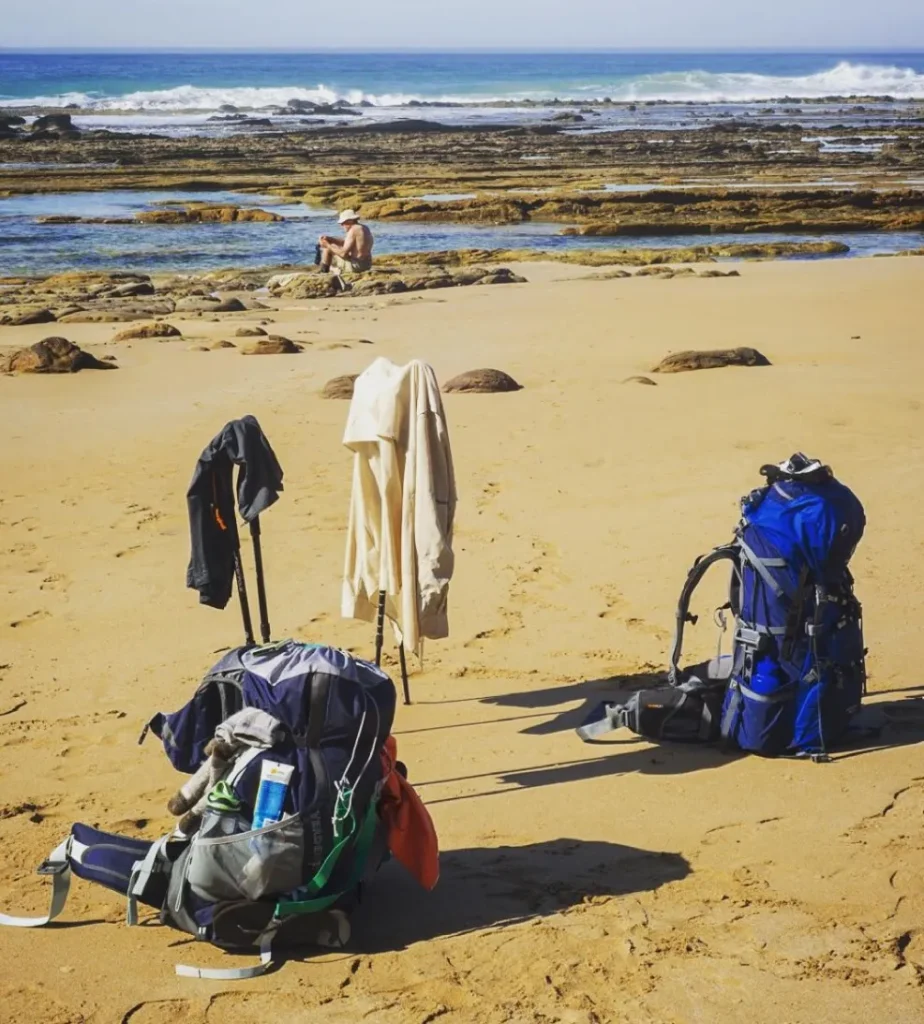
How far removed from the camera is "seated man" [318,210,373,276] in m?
21.5

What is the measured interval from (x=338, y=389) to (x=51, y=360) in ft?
11.2

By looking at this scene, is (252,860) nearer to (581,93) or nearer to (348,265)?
(348,265)

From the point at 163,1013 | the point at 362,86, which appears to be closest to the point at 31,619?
the point at 163,1013

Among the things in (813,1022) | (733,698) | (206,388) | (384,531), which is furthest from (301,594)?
(206,388)

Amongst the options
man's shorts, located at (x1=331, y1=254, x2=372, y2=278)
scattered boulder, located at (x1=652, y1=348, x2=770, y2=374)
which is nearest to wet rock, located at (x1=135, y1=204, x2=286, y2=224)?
man's shorts, located at (x1=331, y1=254, x2=372, y2=278)

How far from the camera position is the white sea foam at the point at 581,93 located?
8394 cm

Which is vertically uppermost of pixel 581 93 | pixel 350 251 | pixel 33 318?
pixel 581 93

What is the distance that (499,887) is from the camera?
16.7 ft

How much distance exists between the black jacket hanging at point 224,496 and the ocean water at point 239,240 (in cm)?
1892

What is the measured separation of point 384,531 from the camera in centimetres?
652

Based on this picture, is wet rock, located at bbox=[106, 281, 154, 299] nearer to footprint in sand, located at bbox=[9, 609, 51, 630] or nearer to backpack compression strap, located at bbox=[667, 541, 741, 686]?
footprint in sand, located at bbox=[9, 609, 51, 630]

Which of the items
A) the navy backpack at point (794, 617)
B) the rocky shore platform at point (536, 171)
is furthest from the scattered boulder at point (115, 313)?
the navy backpack at point (794, 617)

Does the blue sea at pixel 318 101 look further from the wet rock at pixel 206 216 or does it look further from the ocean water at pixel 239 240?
the wet rock at pixel 206 216

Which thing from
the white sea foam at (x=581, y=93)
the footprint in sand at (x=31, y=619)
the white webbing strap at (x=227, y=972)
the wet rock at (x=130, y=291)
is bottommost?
the footprint in sand at (x=31, y=619)
